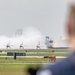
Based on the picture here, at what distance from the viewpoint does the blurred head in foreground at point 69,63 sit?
9.04 ft

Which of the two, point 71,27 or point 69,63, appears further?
point 71,27

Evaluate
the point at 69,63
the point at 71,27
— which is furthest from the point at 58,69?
the point at 71,27

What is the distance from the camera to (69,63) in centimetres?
277

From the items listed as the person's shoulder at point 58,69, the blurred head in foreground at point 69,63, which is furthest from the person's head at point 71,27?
the person's shoulder at point 58,69

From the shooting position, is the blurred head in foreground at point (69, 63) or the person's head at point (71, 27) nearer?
the blurred head in foreground at point (69, 63)

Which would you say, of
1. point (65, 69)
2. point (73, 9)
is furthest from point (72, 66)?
point (73, 9)

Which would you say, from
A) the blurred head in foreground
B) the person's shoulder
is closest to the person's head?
the blurred head in foreground

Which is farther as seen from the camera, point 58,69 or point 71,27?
point 71,27

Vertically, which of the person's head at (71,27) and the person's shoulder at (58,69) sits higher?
the person's head at (71,27)

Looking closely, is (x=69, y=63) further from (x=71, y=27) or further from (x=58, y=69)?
(x=71, y=27)

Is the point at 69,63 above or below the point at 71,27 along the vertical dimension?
below

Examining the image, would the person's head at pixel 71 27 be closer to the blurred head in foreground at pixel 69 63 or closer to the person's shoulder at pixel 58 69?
the blurred head in foreground at pixel 69 63

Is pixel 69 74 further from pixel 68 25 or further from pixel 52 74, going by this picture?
pixel 68 25

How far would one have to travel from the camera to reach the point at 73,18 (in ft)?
9.52
